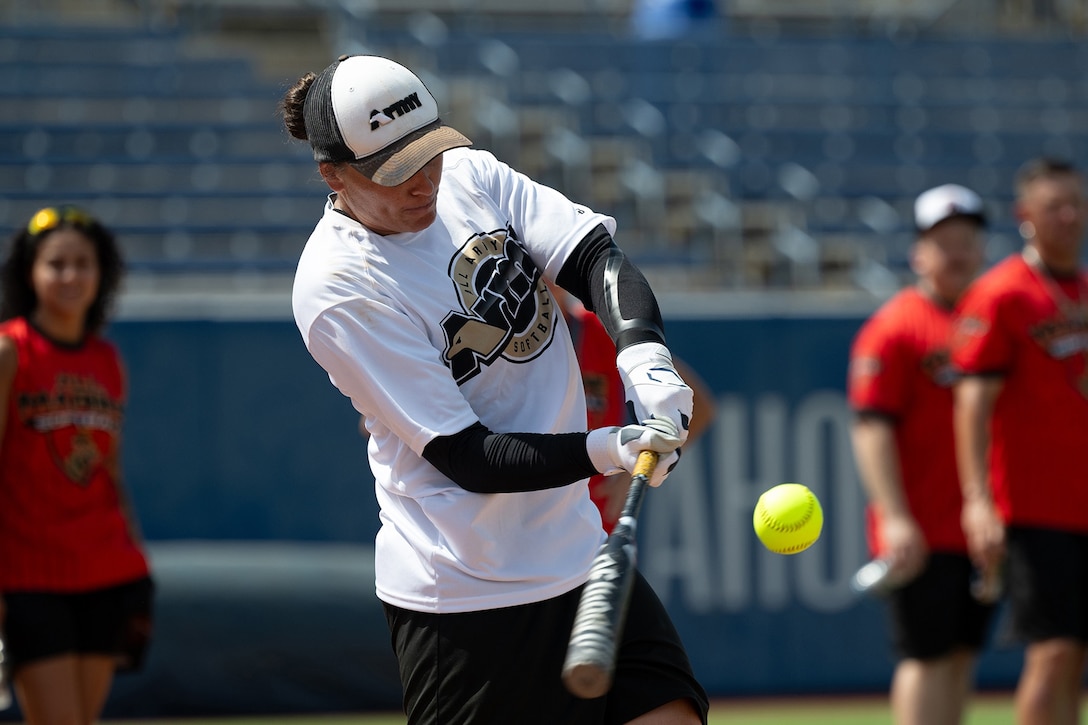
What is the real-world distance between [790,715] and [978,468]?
2.46 meters

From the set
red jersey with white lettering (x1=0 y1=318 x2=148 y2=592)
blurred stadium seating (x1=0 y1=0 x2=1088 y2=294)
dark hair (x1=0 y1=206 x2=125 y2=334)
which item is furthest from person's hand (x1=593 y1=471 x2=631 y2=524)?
blurred stadium seating (x1=0 y1=0 x2=1088 y2=294)

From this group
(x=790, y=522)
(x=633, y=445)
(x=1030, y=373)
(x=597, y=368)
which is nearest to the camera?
(x=633, y=445)

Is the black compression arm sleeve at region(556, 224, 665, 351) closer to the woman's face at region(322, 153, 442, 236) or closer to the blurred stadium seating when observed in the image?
the woman's face at region(322, 153, 442, 236)

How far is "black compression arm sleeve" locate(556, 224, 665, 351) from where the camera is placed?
10.2 ft

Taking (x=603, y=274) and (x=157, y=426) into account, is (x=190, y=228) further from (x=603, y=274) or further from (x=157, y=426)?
(x=603, y=274)

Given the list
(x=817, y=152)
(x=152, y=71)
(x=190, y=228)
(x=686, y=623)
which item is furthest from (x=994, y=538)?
(x=152, y=71)

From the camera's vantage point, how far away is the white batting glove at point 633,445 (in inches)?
114

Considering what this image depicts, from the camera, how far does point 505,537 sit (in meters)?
3.22

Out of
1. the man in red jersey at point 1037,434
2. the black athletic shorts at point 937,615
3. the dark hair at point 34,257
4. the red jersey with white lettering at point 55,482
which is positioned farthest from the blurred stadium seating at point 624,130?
the red jersey with white lettering at point 55,482

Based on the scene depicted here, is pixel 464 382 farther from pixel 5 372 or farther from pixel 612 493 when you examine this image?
pixel 5 372

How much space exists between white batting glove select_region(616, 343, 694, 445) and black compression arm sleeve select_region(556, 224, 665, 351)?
46mm

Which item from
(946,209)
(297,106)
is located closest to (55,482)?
(297,106)

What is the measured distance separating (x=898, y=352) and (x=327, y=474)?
3.25 m

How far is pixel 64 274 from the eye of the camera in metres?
5.54
